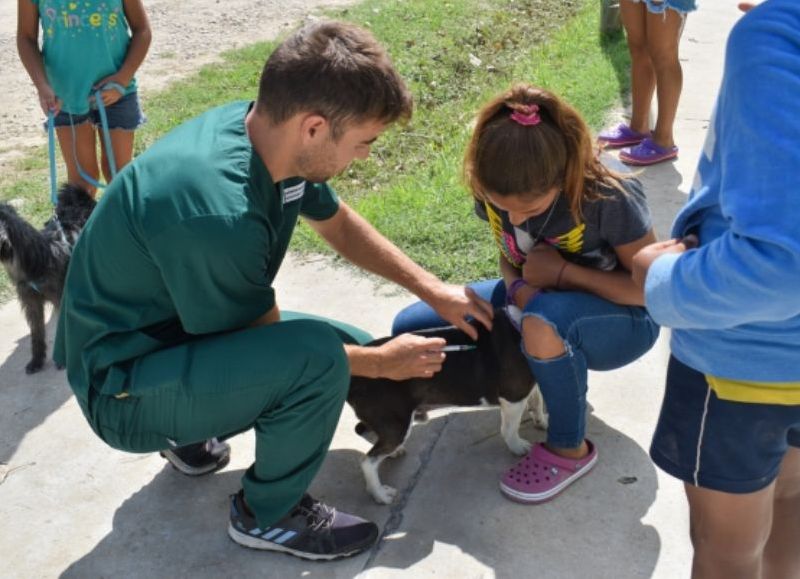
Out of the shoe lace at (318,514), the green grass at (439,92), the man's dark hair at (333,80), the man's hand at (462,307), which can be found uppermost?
the man's dark hair at (333,80)

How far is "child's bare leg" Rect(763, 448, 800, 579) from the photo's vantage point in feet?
7.16

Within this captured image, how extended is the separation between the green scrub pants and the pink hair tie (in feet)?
2.71

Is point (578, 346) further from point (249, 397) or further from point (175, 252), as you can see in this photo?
point (175, 252)

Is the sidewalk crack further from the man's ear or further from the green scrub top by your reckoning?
the man's ear

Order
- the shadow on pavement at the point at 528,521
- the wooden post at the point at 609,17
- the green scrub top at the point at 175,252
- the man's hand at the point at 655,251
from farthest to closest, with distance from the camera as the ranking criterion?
the wooden post at the point at 609,17 < the shadow on pavement at the point at 528,521 < the green scrub top at the point at 175,252 < the man's hand at the point at 655,251

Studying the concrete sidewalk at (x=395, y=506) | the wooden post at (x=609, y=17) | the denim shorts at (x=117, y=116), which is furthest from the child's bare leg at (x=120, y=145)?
the wooden post at (x=609, y=17)

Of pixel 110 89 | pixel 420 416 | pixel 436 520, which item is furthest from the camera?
pixel 110 89

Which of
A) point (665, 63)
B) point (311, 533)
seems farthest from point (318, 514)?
point (665, 63)

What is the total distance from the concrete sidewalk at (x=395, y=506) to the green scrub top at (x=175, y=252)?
0.52 meters

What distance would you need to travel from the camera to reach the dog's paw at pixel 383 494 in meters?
3.03

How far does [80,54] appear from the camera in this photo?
443 cm

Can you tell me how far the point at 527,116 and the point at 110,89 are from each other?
2511mm

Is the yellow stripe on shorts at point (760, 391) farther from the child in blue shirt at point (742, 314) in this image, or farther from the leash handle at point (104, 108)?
the leash handle at point (104, 108)

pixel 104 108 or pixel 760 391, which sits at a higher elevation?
pixel 760 391
